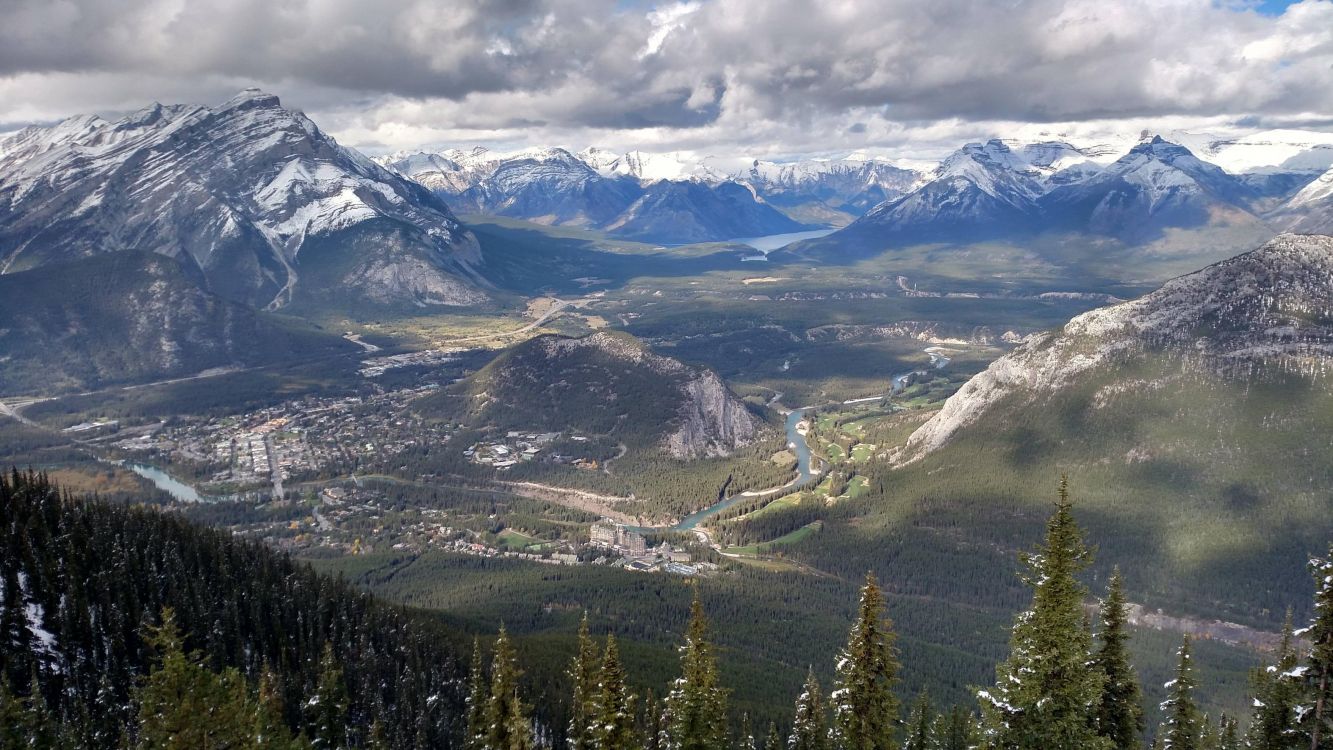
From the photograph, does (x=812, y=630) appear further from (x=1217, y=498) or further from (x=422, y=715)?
(x=1217, y=498)

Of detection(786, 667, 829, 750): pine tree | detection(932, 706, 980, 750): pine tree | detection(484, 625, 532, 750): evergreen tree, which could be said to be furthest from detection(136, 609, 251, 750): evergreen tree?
detection(932, 706, 980, 750): pine tree

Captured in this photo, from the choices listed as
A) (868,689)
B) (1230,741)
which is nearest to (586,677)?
(868,689)

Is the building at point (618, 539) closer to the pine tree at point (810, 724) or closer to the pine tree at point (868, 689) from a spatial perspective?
the pine tree at point (810, 724)

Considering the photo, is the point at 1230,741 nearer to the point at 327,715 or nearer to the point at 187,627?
the point at 327,715

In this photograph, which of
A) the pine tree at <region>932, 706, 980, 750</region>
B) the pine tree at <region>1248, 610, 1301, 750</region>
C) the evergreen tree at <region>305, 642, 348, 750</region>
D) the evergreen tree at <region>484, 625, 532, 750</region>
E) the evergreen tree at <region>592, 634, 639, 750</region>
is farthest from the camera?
the evergreen tree at <region>305, 642, 348, 750</region>

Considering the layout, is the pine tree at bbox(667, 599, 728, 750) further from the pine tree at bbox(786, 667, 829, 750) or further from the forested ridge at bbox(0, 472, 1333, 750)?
the pine tree at bbox(786, 667, 829, 750)

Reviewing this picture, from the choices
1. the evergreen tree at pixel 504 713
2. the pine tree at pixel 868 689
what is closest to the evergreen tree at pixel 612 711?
the evergreen tree at pixel 504 713
